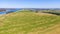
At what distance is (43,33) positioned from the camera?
1283 centimetres

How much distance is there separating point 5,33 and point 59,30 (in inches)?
249

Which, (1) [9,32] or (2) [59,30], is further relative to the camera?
(1) [9,32]

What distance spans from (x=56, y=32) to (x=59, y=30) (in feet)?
2.08

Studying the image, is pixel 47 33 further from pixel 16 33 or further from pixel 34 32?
pixel 16 33

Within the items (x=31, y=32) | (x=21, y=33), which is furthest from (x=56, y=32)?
(x=21, y=33)

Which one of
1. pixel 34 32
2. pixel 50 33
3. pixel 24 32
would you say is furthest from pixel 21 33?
pixel 50 33

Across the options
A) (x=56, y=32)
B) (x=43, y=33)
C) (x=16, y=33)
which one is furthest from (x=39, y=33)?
(x=16, y=33)

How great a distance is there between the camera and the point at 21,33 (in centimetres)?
1359

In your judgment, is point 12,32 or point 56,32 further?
point 12,32

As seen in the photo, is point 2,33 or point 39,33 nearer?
point 39,33

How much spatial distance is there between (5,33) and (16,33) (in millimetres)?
1366

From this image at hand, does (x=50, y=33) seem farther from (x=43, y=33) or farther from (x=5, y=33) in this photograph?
(x=5, y=33)

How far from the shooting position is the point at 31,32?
13.8 meters

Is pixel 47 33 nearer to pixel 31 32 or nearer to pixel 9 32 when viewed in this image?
pixel 31 32
